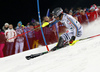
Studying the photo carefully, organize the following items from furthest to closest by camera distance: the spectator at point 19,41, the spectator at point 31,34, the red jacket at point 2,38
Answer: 1. the spectator at point 31,34
2. the spectator at point 19,41
3. the red jacket at point 2,38

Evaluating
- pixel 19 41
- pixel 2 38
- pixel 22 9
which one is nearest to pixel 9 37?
pixel 2 38

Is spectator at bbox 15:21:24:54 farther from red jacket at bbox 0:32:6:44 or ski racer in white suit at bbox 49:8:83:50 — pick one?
ski racer in white suit at bbox 49:8:83:50

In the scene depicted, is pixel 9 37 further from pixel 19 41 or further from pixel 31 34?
pixel 31 34

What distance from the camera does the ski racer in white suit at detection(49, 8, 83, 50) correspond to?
190 inches

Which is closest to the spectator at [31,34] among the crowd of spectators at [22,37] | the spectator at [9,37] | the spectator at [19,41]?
the crowd of spectators at [22,37]

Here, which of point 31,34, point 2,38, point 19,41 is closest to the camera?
point 2,38

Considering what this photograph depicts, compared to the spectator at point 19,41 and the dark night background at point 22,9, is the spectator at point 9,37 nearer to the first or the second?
the spectator at point 19,41

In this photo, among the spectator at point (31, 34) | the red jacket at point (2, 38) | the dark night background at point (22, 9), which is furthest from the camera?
the dark night background at point (22, 9)

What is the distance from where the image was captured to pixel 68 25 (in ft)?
16.3

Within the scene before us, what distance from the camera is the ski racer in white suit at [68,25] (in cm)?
484

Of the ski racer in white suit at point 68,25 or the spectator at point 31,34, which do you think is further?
the spectator at point 31,34

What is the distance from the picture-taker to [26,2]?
13492 millimetres

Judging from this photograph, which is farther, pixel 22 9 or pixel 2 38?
pixel 22 9

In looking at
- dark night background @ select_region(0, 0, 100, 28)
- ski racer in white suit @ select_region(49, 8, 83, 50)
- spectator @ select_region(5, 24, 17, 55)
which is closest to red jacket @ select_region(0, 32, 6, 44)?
spectator @ select_region(5, 24, 17, 55)
